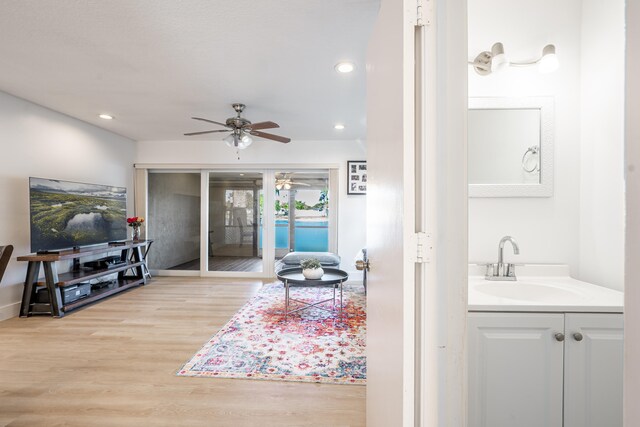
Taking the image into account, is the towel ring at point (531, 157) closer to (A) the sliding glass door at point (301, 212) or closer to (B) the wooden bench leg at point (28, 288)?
(A) the sliding glass door at point (301, 212)

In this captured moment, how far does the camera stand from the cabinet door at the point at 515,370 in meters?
1.15

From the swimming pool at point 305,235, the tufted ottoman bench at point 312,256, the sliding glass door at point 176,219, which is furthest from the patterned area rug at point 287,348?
the sliding glass door at point 176,219

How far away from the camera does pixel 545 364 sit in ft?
3.78

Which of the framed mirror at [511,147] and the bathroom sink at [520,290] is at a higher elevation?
the framed mirror at [511,147]

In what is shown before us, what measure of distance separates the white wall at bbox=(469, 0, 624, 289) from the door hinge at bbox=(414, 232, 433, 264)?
1.00 meters

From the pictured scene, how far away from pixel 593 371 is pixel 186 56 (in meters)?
3.13

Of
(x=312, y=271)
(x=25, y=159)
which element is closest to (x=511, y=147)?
(x=312, y=271)

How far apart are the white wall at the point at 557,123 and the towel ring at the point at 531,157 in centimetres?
10

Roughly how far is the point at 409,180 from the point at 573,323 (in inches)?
36.5

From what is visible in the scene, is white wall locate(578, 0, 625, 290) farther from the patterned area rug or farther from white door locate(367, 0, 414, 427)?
the patterned area rug

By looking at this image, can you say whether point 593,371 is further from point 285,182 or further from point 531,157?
point 285,182

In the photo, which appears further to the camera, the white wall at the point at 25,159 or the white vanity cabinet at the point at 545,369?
the white wall at the point at 25,159

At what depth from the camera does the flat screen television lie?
3.34 meters

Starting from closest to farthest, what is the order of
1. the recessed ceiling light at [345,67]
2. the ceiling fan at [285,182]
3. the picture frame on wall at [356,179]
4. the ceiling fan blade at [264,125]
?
the recessed ceiling light at [345,67]
the ceiling fan blade at [264,125]
the picture frame on wall at [356,179]
the ceiling fan at [285,182]
